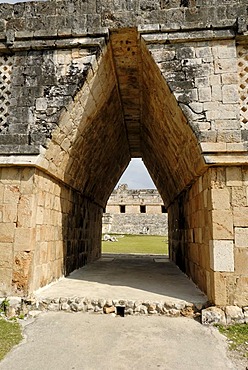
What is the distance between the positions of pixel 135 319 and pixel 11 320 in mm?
1772

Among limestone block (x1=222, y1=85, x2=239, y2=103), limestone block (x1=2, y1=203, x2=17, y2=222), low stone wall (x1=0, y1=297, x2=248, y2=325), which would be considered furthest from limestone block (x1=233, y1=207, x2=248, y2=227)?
limestone block (x1=2, y1=203, x2=17, y2=222)

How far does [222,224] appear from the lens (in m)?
4.21

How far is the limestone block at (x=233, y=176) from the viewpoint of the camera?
4.29m

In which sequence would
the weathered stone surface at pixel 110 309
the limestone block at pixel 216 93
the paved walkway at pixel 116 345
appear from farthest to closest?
the limestone block at pixel 216 93, the weathered stone surface at pixel 110 309, the paved walkway at pixel 116 345

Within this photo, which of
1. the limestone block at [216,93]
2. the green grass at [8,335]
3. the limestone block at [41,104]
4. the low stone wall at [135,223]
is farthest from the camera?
the low stone wall at [135,223]

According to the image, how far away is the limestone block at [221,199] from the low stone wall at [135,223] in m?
24.3

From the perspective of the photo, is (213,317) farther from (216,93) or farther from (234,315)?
(216,93)

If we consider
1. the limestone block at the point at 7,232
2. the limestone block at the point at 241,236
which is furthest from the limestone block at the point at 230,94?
the limestone block at the point at 7,232

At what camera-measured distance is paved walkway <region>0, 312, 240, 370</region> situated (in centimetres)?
286

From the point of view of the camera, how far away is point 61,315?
13.6 ft

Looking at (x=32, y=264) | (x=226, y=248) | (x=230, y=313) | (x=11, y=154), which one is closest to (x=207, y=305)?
(x=230, y=313)

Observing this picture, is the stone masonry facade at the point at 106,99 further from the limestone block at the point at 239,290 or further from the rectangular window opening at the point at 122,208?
the rectangular window opening at the point at 122,208

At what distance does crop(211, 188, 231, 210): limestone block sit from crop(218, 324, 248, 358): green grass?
64.1 inches

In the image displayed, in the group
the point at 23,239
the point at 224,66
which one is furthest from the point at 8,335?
the point at 224,66
